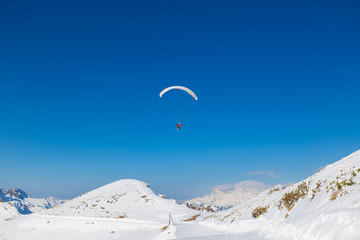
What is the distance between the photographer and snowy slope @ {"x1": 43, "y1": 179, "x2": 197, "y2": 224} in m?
57.2

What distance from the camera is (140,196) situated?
3118 inches

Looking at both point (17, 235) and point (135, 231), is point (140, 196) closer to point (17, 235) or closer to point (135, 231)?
point (17, 235)

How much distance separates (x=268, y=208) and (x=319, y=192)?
7.12 metres

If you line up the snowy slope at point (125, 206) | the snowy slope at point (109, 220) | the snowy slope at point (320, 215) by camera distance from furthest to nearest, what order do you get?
the snowy slope at point (125, 206) → the snowy slope at point (109, 220) → the snowy slope at point (320, 215)

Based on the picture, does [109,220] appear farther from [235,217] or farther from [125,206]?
[235,217]

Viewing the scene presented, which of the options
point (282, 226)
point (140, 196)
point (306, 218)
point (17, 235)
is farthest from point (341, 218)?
point (140, 196)

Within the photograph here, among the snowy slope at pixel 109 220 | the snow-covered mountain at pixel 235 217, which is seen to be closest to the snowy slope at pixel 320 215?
the snow-covered mountain at pixel 235 217

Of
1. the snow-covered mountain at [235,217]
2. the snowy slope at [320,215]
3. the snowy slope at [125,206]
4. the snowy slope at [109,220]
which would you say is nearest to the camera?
the snowy slope at [320,215]

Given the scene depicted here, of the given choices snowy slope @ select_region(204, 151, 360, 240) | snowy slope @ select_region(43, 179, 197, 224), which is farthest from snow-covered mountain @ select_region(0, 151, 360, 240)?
snowy slope @ select_region(43, 179, 197, 224)

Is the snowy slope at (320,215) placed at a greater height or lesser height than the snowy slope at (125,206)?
lesser

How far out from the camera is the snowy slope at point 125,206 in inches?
2253

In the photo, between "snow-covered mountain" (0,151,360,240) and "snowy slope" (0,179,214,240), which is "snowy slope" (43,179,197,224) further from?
"snow-covered mountain" (0,151,360,240)

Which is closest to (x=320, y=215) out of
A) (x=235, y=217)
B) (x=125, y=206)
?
(x=235, y=217)

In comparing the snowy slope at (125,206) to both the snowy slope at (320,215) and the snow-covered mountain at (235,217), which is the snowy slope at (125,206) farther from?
the snowy slope at (320,215)
